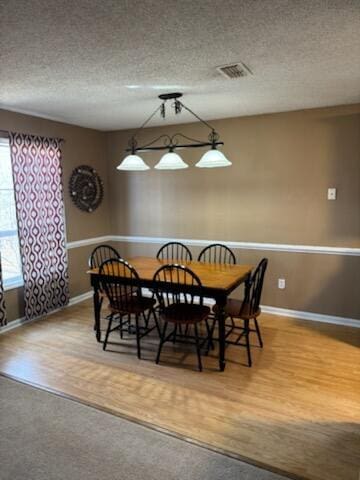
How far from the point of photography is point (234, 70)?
2434mm

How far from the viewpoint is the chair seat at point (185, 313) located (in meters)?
2.86

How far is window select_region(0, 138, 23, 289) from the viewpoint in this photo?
366cm

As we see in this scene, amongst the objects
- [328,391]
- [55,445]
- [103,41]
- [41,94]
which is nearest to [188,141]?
[41,94]

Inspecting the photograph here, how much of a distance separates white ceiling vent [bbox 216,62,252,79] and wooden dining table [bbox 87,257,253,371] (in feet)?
5.46

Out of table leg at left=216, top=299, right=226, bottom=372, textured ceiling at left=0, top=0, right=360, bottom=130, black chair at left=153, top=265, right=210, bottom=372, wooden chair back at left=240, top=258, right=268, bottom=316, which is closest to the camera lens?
textured ceiling at left=0, top=0, right=360, bottom=130

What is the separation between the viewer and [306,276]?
3.95 metres

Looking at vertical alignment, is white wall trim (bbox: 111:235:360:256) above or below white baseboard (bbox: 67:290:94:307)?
above

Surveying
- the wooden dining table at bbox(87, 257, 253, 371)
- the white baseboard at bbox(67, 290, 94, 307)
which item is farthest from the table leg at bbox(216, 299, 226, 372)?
the white baseboard at bbox(67, 290, 94, 307)

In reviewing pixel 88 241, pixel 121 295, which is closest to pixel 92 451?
pixel 121 295

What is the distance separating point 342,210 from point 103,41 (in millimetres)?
2983

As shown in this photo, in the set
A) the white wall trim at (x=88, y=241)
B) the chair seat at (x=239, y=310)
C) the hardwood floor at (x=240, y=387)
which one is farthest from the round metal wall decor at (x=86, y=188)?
the chair seat at (x=239, y=310)

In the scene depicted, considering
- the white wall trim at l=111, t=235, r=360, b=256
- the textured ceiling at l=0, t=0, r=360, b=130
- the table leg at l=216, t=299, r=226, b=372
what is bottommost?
the table leg at l=216, t=299, r=226, b=372

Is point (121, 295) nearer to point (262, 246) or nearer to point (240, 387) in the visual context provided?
point (240, 387)

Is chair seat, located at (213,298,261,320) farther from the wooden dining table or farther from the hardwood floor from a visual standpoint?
the hardwood floor
